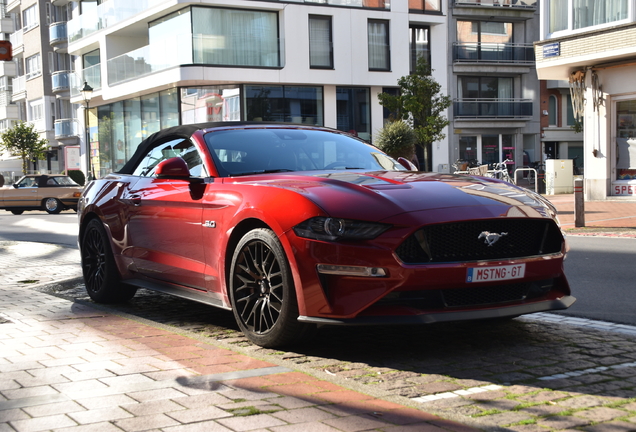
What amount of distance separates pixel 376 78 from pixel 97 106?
1608 cm

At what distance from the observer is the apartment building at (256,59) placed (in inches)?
1325

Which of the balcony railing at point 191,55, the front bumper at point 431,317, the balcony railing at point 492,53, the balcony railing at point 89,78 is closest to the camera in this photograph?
the front bumper at point 431,317

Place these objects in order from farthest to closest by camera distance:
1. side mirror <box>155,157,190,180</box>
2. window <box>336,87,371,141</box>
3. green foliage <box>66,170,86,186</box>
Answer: green foliage <box>66,170,86,186</box> → window <box>336,87,371,141</box> → side mirror <box>155,157,190,180</box>

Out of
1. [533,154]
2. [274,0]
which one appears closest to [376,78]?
[274,0]

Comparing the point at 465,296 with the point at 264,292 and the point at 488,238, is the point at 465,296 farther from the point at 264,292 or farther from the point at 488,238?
the point at 264,292

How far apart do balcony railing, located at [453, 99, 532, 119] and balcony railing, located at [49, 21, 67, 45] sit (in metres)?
28.8

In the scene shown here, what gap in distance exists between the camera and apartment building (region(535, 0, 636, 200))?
72.7ft

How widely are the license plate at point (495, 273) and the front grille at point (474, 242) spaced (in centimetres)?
7

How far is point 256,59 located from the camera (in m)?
34.3

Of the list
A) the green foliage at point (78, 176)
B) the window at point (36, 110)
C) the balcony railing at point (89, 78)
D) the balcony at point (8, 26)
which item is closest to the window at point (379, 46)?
the balcony railing at point (89, 78)

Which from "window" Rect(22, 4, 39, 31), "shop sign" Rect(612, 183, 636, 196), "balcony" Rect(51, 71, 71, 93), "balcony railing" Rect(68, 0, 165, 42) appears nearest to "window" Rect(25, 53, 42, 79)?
"window" Rect(22, 4, 39, 31)

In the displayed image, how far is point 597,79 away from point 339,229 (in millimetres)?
20579

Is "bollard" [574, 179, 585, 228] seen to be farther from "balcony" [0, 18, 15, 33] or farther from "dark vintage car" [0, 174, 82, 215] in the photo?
"balcony" [0, 18, 15, 33]

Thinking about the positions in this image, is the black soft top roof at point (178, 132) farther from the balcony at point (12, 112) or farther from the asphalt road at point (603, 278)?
the balcony at point (12, 112)
